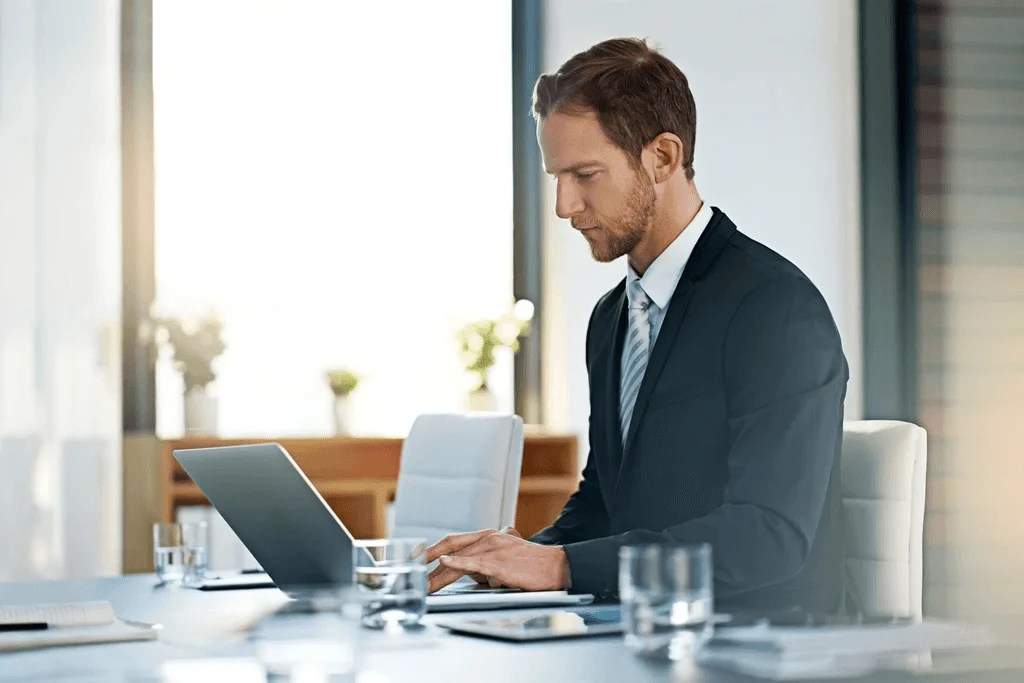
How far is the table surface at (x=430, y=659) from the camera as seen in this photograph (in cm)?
104

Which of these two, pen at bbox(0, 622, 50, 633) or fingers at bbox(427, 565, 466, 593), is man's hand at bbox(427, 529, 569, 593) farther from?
pen at bbox(0, 622, 50, 633)

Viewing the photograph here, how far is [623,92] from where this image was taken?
1.94 m

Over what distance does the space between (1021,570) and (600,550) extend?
9.97ft

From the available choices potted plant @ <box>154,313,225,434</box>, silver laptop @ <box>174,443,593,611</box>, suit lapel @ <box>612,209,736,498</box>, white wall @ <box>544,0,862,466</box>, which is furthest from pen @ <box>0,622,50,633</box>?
white wall @ <box>544,0,862,466</box>

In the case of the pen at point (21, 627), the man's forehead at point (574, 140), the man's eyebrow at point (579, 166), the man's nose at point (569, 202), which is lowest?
the pen at point (21, 627)

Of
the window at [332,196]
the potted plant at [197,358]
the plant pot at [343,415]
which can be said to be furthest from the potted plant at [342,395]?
the potted plant at [197,358]

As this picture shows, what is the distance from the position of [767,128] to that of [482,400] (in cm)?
136

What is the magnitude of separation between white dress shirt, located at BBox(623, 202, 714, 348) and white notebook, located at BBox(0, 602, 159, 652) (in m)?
0.86

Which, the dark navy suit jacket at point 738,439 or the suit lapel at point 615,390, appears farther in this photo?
the suit lapel at point 615,390

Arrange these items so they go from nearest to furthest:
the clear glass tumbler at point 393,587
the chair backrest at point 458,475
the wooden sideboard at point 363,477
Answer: the clear glass tumbler at point 393,587 < the chair backrest at point 458,475 < the wooden sideboard at point 363,477

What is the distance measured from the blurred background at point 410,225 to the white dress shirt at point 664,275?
2445 millimetres

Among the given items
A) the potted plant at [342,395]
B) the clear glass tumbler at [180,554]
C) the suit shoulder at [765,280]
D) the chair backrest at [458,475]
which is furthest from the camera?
the potted plant at [342,395]

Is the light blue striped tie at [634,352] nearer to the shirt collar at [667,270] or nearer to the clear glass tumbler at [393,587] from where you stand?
the shirt collar at [667,270]

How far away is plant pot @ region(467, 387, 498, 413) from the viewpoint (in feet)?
15.0
